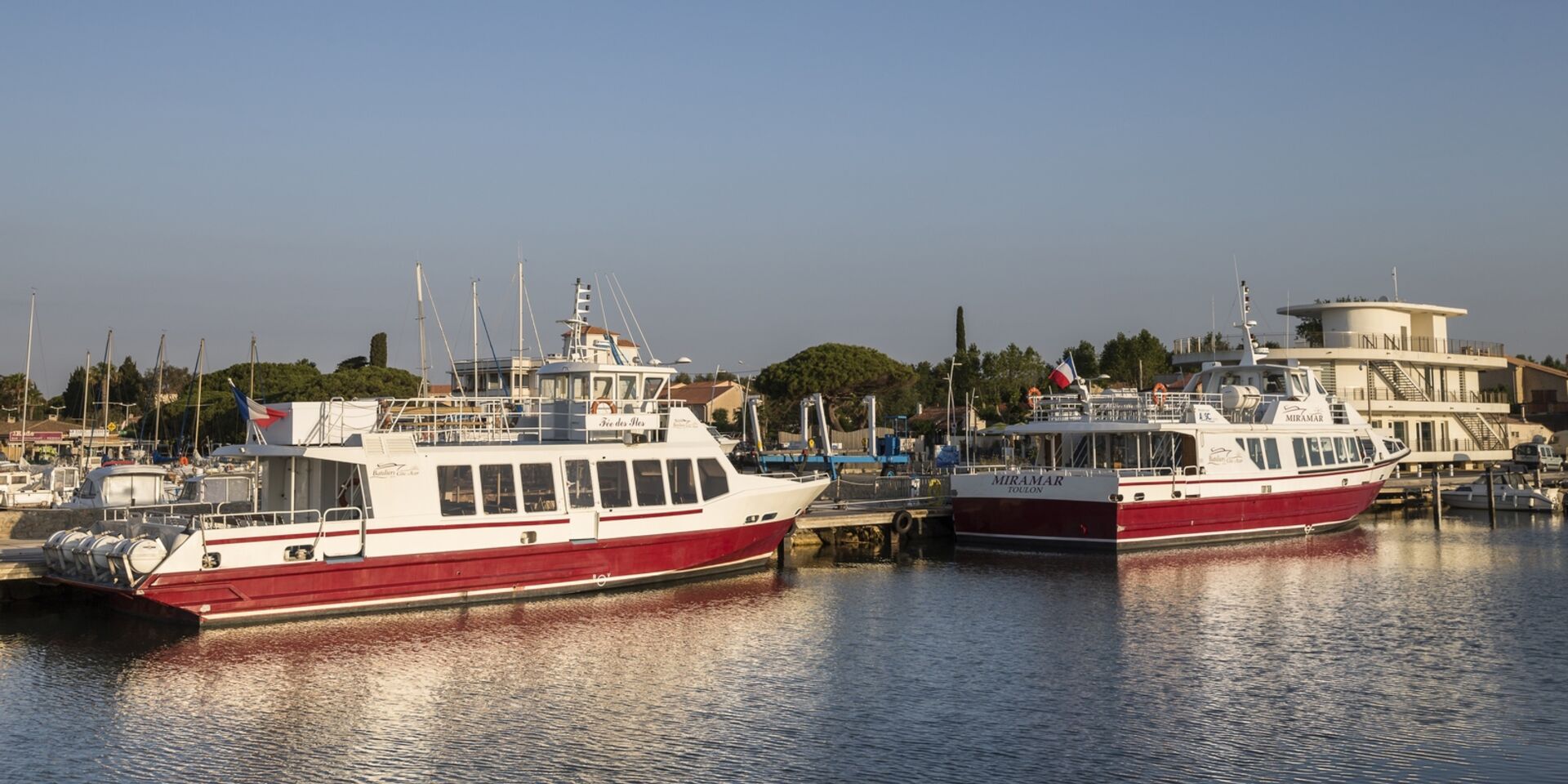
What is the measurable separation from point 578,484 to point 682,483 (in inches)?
107

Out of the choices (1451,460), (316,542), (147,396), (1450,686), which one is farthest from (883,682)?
(147,396)

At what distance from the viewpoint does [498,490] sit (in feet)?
91.3

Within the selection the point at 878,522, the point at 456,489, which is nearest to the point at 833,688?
the point at 456,489

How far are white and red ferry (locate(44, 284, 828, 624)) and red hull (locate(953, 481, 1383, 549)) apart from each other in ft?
25.1

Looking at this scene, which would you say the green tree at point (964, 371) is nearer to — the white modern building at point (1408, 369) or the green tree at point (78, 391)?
the white modern building at point (1408, 369)

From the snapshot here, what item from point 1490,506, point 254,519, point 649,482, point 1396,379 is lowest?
point 1490,506

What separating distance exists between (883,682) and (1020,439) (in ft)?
79.6

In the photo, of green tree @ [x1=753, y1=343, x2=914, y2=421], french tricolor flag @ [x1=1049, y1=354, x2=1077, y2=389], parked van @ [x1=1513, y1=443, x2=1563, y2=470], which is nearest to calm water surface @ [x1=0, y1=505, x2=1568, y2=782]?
french tricolor flag @ [x1=1049, y1=354, x2=1077, y2=389]

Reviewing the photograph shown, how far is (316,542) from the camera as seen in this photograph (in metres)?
25.3

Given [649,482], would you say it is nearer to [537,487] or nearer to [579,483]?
[579,483]

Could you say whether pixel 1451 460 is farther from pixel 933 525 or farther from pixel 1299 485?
pixel 933 525

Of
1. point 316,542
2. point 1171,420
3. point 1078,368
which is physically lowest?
point 316,542

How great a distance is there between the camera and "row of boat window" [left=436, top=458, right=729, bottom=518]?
89.9ft

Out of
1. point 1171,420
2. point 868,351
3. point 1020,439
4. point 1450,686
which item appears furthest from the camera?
point 868,351
